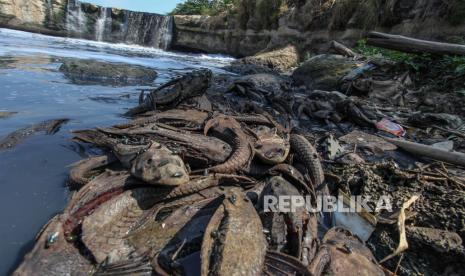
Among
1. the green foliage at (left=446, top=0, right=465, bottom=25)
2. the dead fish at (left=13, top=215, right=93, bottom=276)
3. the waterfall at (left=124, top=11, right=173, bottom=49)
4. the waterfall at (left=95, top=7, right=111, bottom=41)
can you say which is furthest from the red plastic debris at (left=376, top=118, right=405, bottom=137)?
the waterfall at (left=95, top=7, right=111, bottom=41)

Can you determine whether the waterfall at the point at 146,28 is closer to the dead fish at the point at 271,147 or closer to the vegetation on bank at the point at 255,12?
the vegetation on bank at the point at 255,12

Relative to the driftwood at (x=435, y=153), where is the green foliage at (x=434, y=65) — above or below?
above

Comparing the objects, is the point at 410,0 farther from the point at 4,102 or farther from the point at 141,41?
the point at 141,41

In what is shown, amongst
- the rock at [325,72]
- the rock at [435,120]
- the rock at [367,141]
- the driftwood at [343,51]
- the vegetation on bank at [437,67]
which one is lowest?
the rock at [367,141]

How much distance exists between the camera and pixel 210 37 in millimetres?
24781

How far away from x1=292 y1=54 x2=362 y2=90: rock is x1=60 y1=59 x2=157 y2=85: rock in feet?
17.3

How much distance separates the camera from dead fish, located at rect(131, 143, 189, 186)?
2752 millimetres

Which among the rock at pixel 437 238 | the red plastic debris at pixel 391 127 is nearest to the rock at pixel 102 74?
the red plastic debris at pixel 391 127

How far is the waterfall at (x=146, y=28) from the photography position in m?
24.3

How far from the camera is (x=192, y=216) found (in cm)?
272

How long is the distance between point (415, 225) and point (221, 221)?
187 cm

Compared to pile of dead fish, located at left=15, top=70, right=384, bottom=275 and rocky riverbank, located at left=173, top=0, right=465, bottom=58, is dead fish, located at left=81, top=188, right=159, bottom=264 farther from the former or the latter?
rocky riverbank, located at left=173, top=0, right=465, bottom=58

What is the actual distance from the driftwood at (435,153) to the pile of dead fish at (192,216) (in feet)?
5.09

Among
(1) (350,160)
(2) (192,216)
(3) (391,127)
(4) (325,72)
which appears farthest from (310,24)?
(2) (192,216)
